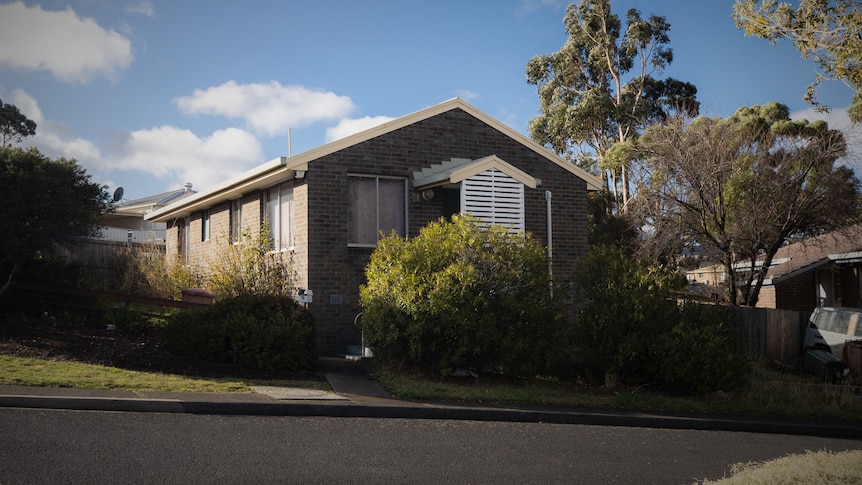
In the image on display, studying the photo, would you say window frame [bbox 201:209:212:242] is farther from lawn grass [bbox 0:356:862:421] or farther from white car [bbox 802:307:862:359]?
white car [bbox 802:307:862:359]

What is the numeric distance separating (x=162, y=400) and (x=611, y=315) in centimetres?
741

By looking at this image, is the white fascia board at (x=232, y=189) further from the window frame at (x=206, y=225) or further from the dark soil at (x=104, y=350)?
the dark soil at (x=104, y=350)

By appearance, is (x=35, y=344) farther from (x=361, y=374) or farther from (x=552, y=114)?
(x=552, y=114)

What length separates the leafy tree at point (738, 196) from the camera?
2066 centimetres

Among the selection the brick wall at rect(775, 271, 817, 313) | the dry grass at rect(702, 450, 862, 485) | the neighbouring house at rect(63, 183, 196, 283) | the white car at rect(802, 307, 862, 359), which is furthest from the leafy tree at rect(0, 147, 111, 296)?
the brick wall at rect(775, 271, 817, 313)

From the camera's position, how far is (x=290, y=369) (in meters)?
13.1

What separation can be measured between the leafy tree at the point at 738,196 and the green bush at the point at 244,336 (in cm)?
1186

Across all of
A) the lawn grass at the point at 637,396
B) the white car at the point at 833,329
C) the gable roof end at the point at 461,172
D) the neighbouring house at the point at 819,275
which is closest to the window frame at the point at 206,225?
the gable roof end at the point at 461,172

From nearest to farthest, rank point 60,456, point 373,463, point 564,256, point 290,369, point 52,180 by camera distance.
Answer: point 60,456 < point 373,463 < point 290,369 < point 52,180 < point 564,256

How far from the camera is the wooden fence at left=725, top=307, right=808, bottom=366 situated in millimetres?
18125

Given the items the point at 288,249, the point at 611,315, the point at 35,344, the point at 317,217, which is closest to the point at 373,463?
the point at 611,315

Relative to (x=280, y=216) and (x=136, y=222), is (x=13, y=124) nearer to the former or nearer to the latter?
(x=136, y=222)

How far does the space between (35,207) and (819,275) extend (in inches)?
966

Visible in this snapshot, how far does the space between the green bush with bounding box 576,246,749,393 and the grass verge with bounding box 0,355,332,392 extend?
479 centimetres
